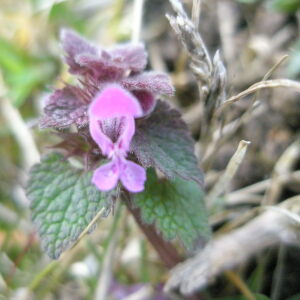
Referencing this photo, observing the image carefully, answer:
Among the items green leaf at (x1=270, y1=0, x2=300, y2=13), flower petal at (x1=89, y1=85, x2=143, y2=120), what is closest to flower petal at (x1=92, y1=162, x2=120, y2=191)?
flower petal at (x1=89, y1=85, x2=143, y2=120)

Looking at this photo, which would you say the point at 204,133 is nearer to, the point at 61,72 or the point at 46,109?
the point at 46,109

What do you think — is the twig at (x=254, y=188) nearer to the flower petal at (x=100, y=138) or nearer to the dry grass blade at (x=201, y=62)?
the dry grass blade at (x=201, y=62)

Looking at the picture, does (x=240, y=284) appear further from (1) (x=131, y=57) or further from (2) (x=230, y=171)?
(1) (x=131, y=57)

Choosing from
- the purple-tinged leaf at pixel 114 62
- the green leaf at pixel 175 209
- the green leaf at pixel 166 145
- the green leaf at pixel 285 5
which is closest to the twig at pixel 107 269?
the green leaf at pixel 175 209

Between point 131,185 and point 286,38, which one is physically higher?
point 131,185

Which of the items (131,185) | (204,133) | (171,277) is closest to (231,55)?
(204,133)

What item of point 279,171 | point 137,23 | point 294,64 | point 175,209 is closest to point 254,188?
point 279,171

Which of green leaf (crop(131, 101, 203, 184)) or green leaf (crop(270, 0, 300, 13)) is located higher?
green leaf (crop(131, 101, 203, 184))

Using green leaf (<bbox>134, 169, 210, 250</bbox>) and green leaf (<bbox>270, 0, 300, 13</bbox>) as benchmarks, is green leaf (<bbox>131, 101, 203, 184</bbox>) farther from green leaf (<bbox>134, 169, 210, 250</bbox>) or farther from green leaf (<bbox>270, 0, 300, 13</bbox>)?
green leaf (<bbox>270, 0, 300, 13</bbox>)
